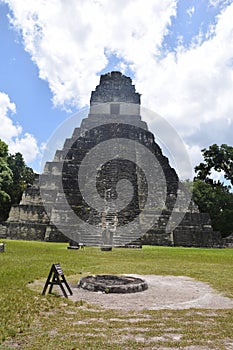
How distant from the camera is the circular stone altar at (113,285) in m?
6.69

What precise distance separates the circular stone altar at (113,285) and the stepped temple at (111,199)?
9.87m

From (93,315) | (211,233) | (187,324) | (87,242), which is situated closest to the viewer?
(187,324)

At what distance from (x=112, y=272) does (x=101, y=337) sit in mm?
5294

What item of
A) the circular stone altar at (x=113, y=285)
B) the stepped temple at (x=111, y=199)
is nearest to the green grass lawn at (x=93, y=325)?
the circular stone altar at (x=113, y=285)

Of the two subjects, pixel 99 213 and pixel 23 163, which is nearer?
pixel 99 213

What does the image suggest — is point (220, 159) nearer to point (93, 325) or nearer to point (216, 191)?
point (216, 191)

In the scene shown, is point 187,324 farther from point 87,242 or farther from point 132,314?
point 87,242

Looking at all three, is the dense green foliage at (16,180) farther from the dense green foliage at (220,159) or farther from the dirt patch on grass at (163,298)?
the dirt patch on grass at (163,298)

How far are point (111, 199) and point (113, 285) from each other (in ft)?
45.1

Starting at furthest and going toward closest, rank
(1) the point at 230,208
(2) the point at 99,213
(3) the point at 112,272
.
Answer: (1) the point at 230,208 < (2) the point at 99,213 < (3) the point at 112,272

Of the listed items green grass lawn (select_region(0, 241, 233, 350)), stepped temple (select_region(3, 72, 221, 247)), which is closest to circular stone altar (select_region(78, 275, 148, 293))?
green grass lawn (select_region(0, 241, 233, 350))

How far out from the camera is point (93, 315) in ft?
16.3

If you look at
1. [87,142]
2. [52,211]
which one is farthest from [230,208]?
[52,211]

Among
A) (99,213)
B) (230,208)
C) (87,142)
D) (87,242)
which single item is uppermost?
(87,142)
